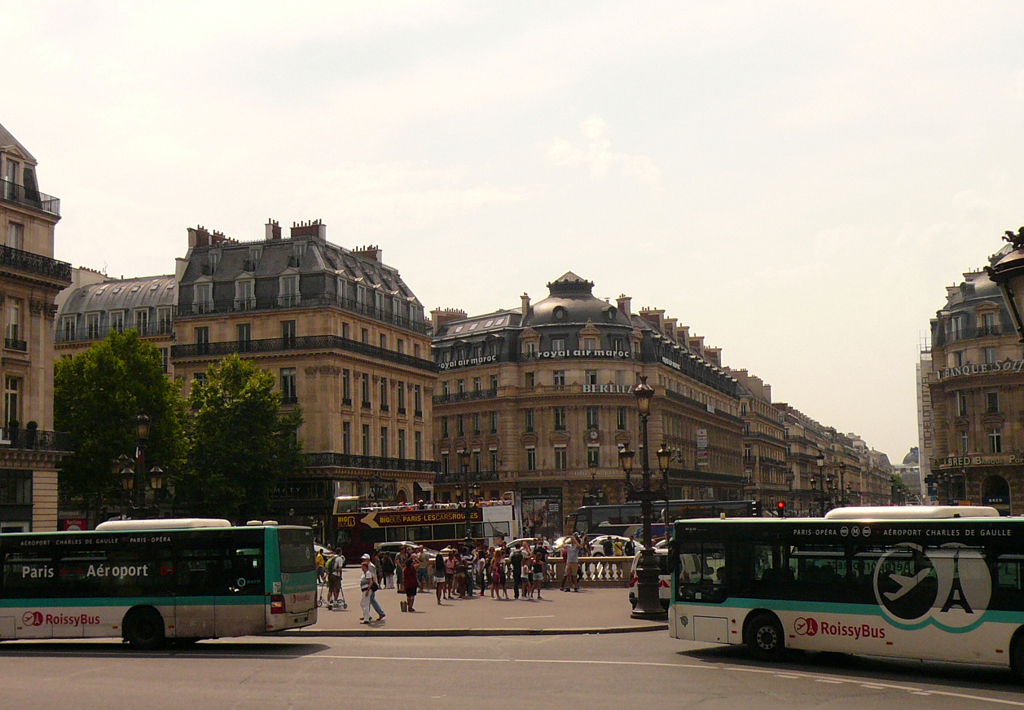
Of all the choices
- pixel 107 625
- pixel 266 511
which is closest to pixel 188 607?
pixel 107 625

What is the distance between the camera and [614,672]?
17.8 metres

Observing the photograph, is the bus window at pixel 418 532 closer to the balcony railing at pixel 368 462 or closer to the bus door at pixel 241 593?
the balcony railing at pixel 368 462

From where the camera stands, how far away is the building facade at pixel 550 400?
87.6 meters

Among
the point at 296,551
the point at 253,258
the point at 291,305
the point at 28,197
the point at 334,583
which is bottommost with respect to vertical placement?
the point at 334,583

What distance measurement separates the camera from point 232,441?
198ft

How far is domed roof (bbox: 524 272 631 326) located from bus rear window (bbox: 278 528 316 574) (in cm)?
6667

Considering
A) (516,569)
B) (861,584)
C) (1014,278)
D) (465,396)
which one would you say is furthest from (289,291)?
(1014,278)

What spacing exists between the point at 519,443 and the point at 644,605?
62834mm

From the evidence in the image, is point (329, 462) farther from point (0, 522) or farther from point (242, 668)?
point (242, 668)

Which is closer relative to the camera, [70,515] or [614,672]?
[614,672]

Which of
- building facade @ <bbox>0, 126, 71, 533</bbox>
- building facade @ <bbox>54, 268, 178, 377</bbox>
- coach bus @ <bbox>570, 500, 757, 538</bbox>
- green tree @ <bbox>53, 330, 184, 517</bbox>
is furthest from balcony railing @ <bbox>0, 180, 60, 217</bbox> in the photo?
coach bus @ <bbox>570, 500, 757, 538</bbox>

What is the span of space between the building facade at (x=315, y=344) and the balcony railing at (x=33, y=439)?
18461 millimetres

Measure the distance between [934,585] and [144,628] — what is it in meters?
13.9

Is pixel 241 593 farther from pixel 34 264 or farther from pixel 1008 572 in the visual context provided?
pixel 34 264
